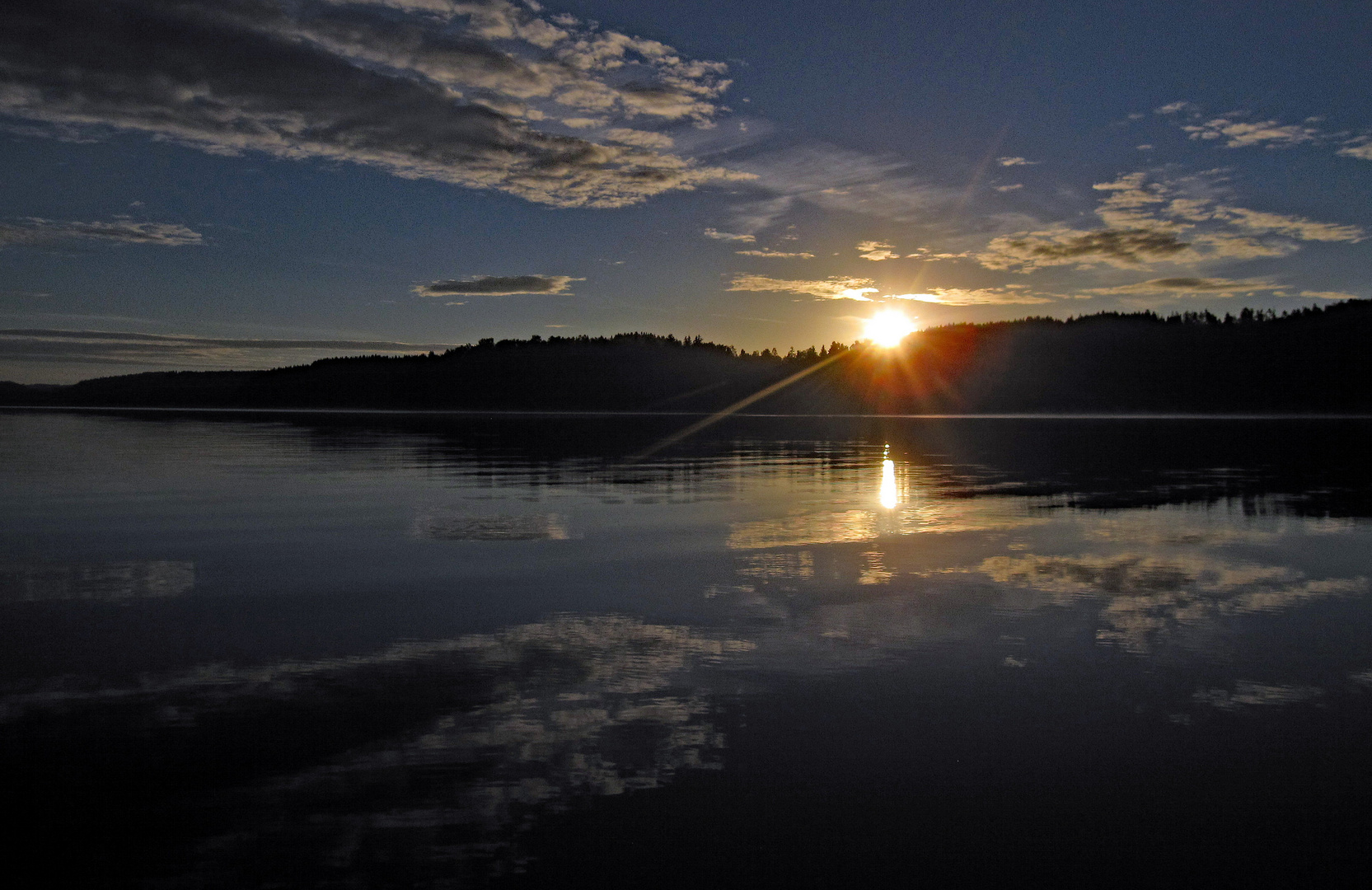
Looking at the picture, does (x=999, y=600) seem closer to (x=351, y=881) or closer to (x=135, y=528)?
(x=351, y=881)

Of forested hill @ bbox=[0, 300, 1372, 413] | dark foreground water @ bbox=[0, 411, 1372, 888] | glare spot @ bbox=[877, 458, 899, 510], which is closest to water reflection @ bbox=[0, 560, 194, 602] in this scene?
dark foreground water @ bbox=[0, 411, 1372, 888]

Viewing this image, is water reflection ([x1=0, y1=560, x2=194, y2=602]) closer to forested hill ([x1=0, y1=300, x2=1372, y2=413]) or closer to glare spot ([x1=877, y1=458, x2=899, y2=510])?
glare spot ([x1=877, y1=458, x2=899, y2=510])

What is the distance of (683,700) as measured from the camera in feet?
21.4

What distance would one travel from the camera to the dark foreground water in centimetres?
458

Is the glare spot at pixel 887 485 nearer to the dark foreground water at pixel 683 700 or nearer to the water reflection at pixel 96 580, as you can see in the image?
the dark foreground water at pixel 683 700

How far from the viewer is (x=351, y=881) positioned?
14.0ft

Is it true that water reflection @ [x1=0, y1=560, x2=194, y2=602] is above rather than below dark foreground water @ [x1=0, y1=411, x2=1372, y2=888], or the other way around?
above

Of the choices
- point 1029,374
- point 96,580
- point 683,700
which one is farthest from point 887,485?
point 1029,374

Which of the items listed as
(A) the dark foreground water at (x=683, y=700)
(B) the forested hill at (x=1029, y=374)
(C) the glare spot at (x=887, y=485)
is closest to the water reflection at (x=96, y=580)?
(A) the dark foreground water at (x=683, y=700)

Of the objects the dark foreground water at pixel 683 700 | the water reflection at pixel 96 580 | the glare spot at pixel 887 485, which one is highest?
the glare spot at pixel 887 485

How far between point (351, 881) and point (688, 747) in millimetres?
2048

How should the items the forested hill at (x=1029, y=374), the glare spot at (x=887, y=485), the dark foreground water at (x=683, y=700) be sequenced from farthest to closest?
1. the forested hill at (x=1029, y=374)
2. the glare spot at (x=887, y=485)
3. the dark foreground water at (x=683, y=700)

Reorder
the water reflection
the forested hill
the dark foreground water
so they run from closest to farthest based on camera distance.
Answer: the dark foreground water < the water reflection < the forested hill

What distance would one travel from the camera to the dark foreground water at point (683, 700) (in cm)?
458
